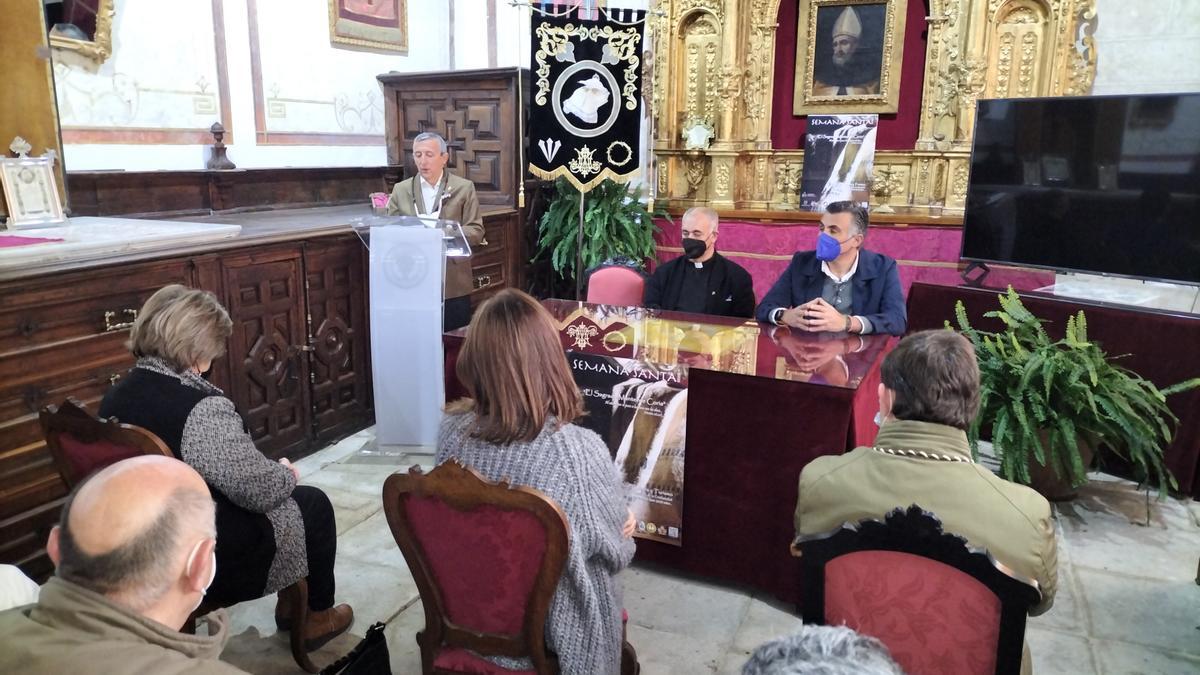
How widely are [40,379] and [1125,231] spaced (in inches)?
Answer: 199

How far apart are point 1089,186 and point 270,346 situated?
4376 millimetres

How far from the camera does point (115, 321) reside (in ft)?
10.7

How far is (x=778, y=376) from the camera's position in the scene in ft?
9.01

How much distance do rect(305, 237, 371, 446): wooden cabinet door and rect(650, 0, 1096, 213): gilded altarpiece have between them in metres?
3.10

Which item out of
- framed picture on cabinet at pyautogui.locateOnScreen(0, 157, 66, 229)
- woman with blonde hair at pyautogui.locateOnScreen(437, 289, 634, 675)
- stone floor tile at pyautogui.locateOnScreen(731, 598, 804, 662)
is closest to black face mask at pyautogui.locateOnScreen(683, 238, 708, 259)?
stone floor tile at pyautogui.locateOnScreen(731, 598, 804, 662)

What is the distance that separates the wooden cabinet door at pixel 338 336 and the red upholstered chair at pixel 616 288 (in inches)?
51.9

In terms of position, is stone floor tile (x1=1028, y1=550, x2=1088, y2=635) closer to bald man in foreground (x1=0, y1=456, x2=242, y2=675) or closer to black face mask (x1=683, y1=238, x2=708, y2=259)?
black face mask (x1=683, y1=238, x2=708, y2=259)

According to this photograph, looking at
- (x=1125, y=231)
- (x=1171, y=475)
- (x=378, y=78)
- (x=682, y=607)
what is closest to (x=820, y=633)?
(x=682, y=607)

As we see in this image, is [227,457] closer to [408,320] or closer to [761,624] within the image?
[761,624]

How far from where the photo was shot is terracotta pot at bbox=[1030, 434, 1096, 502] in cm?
377

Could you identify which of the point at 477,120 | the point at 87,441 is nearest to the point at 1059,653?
the point at 87,441

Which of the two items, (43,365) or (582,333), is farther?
(582,333)

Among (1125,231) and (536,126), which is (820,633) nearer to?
(1125,231)

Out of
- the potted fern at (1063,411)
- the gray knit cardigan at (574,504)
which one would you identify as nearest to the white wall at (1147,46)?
the potted fern at (1063,411)
